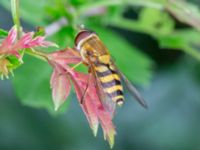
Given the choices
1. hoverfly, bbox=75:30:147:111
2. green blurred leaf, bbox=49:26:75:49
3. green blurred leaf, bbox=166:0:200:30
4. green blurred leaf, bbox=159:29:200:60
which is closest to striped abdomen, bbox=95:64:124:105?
hoverfly, bbox=75:30:147:111

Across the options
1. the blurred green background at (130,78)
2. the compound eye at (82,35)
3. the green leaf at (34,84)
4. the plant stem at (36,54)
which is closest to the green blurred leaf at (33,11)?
Answer: the blurred green background at (130,78)

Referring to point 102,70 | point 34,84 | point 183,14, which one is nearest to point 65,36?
point 34,84

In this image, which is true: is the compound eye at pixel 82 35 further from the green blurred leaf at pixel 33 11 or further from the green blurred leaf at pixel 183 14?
the green blurred leaf at pixel 33 11

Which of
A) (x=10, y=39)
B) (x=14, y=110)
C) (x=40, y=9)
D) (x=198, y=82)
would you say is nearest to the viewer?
(x=10, y=39)

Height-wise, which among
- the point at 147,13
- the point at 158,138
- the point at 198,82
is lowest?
the point at 158,138

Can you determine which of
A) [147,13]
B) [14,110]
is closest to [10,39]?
[147,13]

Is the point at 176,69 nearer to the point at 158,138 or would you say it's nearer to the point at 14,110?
the point at 158,138
